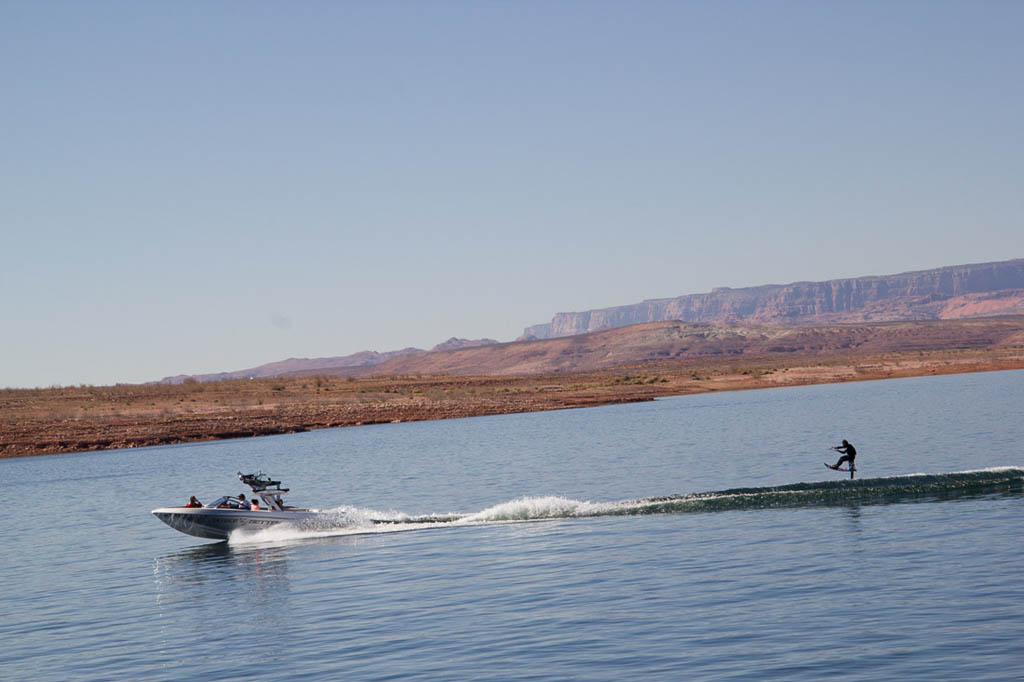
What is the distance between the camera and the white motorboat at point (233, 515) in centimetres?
3422

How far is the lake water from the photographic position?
680 inches

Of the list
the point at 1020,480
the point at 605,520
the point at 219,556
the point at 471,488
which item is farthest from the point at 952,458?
the point at 219,556

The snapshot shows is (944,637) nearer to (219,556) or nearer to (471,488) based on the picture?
(219,556)

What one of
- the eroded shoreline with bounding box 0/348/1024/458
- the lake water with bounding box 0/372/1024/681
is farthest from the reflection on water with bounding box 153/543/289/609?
the eroded shoreline with bounding box 0/348/1024/458

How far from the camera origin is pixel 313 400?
10838cm

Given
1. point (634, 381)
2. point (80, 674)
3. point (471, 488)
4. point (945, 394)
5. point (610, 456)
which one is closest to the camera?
point (80, 674)

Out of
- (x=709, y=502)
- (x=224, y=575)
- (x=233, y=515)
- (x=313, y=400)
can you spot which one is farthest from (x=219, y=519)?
(x=313, y=400)

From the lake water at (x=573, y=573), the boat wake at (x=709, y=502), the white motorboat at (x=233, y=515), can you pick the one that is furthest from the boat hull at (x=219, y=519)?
the lake water at (x=573, y=573)

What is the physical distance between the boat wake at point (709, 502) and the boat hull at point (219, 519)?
29 cm

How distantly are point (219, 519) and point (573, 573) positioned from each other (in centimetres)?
1523

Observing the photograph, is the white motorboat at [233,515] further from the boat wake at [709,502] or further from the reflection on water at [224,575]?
the reflection on water at [224,575]

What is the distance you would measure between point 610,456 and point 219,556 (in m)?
21.0

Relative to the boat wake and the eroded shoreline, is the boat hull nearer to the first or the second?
the boat wake

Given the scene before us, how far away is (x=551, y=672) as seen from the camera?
54.2 feet
